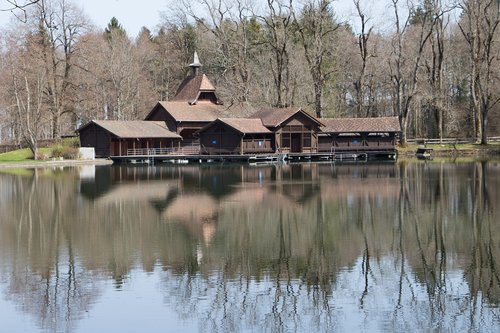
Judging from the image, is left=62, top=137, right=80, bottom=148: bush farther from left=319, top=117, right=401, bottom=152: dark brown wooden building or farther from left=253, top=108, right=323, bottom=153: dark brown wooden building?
left=319, top=117, right=401, bottom=152: dark brown wooden building

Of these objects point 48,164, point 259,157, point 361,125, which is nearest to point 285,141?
point 259,157

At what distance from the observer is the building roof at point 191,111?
73250 millimetres

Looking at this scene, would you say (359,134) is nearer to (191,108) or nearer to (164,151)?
(191,108)

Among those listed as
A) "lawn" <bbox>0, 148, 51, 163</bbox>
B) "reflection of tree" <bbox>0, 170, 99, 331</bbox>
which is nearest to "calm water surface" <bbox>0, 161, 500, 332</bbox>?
"reflection of tree" <bbox>0, 170, 99, 331</bbox>

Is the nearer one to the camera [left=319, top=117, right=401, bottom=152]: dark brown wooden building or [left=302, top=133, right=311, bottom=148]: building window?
[left=319, top=117, right=401, bottom=152]: dark brown wooden building

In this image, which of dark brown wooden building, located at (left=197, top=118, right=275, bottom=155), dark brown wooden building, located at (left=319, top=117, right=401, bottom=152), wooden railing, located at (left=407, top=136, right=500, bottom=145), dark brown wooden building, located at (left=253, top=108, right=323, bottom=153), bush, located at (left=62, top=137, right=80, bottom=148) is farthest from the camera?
wooden railing, located at (left=407, top=136, right=500, bottom=145)

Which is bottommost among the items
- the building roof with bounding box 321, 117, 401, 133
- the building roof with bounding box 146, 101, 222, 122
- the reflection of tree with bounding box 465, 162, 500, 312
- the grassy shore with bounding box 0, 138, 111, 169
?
the reflection of tree with bounding box 465, 162, 500, 312

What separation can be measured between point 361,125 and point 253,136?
10.2m

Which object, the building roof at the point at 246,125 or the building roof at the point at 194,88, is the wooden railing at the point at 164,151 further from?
the building roof at the point at 194,88

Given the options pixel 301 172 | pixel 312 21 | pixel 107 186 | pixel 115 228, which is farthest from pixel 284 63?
pixel 115 228

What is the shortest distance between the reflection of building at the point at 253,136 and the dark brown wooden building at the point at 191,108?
327 mm

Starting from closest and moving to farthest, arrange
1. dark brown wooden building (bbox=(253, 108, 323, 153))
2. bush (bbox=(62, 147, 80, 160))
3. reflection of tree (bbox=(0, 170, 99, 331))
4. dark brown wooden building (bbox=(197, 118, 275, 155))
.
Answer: reflection of tree (bbox=(0, 170, 99, 331))
dark brown wooden building (bbox=(197, 118, 275, 155))
bush (bbox=(62, 147, 80, 160))
dark brown wooden building (bbox=(253, 108, 323, 153))

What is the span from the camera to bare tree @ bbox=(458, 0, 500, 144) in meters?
66.2

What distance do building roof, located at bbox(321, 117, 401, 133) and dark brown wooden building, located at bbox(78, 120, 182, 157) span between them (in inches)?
587
